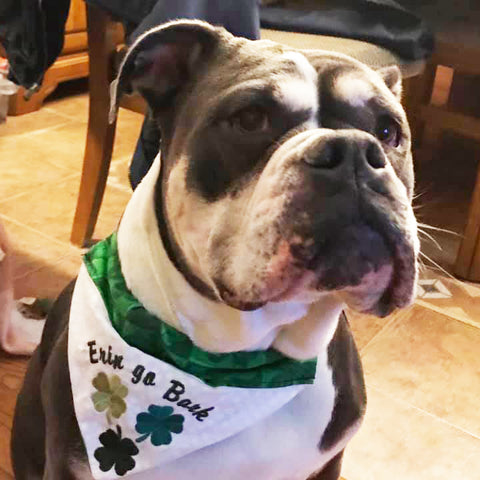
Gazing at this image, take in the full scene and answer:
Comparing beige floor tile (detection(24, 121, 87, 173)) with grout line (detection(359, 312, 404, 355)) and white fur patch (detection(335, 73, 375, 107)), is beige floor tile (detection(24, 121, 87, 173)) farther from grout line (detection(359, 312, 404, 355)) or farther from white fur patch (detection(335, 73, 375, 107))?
white fur patch (detection(335, 73, 375, 107))

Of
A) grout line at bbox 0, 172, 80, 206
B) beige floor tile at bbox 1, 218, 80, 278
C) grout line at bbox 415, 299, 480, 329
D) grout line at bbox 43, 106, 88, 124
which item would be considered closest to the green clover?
beige floor tile at bbox 1, 218, 80, 278

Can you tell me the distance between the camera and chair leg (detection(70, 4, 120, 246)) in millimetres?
1984

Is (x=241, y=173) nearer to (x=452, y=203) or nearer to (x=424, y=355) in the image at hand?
(x=424, y=355)

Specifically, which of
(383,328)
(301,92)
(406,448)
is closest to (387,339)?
(383,328)

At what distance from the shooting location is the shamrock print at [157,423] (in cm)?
105

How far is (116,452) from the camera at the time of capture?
3.44 ft

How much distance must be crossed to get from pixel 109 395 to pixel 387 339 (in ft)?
3.23

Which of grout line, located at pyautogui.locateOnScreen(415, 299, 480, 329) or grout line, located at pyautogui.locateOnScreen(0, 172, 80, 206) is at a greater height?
grout line, located at pyautogui.locateOnScreen(415, 299, 480, 329)

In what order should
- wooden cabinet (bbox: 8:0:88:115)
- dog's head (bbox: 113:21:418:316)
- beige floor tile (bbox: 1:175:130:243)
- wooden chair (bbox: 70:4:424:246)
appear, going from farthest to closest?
wooden cabinet (bbox: 8:0:88:115), beige floor tile (bbox: 1:175:130:243), wooden chair (bbox: 70:4:424:246), dog's head (bbox: 113:21:418:316)

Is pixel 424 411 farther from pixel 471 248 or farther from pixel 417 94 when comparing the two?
pixel 417 94

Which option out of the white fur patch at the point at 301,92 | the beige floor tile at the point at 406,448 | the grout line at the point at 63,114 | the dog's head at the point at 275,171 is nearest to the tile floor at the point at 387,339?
the beige floor tile at the point at 406,448

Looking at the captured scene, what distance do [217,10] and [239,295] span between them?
78 cm

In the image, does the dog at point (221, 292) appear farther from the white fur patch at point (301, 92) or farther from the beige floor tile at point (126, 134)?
the beige floor tile at point (126, 134)

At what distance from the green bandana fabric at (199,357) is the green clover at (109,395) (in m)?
0.06
